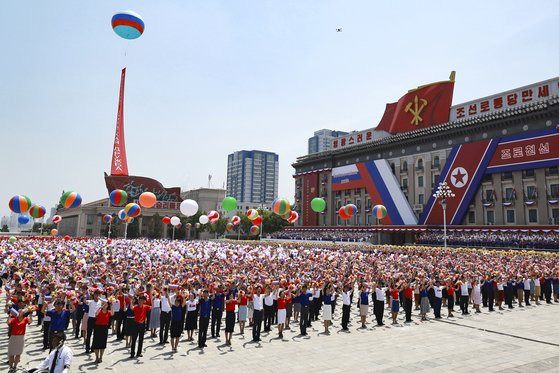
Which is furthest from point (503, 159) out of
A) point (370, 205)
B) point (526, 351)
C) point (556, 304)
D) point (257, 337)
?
point (257, 337)

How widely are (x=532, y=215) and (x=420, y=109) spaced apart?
22.1 meters

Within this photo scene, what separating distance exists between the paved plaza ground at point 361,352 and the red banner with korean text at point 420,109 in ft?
151

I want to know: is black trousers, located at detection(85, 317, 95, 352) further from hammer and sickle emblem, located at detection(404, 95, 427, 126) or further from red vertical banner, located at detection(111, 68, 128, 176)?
hammer and sickle emblem, located at detection(404, 95, 427, 126)

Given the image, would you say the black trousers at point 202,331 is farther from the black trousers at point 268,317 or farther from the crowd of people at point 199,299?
the black trousers at point 268,317

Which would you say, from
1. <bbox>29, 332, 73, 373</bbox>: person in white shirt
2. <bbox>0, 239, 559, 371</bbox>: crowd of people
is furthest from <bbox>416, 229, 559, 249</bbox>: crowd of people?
<bbox>29, 332, 73, 373</bbox>: person in white shirt

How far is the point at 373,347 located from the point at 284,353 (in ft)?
9.19

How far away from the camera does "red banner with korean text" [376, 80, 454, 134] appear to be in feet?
181

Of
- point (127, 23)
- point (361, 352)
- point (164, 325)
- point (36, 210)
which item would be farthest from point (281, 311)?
point (36, 210)

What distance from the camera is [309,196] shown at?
7544 centimetres

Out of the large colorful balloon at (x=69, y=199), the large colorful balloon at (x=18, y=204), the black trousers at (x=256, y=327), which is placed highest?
the large colorful balloon at (x=69, y=199)

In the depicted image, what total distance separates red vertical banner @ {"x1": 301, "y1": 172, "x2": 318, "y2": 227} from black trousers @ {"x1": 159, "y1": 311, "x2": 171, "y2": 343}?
6162cm

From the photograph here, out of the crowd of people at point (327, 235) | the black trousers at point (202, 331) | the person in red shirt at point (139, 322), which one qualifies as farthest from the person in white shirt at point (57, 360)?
the crowd of people at point (327, 235)

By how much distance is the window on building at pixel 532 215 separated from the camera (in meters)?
44.0

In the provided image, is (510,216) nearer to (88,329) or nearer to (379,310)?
(379,310)
